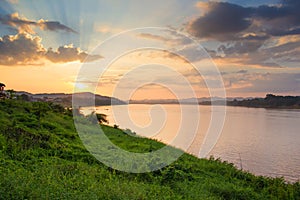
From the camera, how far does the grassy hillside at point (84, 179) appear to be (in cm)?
765

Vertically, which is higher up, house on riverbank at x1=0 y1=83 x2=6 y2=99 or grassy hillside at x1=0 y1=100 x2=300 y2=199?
house on riverbank at x1=0 y1=83 x2=6 y2=99

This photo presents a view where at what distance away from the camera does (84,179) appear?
9523 mm

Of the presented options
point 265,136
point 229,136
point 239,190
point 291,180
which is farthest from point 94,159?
point 265,136

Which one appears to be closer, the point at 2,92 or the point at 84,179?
the point at 84,179

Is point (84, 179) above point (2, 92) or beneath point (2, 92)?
beneath

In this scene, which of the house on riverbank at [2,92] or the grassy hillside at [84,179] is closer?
the grassy hillside at [84,179]

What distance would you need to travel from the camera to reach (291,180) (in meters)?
20.7

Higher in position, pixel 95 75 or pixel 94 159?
pixel 95 75

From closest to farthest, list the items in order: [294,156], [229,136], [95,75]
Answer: [95,75], [294,156], [229,136]

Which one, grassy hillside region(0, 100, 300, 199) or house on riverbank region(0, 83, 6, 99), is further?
house on riverbank region(0, 83, 6, 99)

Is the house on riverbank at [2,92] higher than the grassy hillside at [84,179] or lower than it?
higher

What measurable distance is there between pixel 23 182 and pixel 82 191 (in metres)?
1.56

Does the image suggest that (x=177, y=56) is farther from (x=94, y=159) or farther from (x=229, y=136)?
(x=229, y=136)

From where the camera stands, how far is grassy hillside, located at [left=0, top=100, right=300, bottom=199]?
765 cm
